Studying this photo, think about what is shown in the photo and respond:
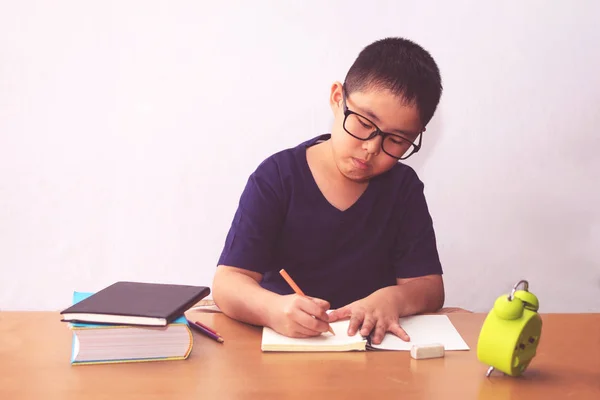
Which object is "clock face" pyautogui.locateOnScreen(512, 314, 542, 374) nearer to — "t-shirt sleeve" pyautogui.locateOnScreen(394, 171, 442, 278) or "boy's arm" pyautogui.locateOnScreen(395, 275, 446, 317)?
"boy's arm" pyautogui.locateOnScreen(395, 275, 446, 317)

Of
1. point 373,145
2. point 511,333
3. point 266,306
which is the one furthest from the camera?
point 373,145

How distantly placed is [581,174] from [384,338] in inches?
57.4

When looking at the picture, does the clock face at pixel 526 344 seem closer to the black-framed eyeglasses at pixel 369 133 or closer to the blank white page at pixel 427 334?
the blank white page at pixel 427 334

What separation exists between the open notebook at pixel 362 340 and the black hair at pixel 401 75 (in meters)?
0.43

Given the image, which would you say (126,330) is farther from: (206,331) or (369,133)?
(369,133)

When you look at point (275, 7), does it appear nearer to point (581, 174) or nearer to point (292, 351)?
point (581, 174)

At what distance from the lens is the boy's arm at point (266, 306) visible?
3.60ft

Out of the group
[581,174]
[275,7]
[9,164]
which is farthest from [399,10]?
[9,164]

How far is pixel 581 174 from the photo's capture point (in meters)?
2.33

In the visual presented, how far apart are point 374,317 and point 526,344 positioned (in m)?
0.29

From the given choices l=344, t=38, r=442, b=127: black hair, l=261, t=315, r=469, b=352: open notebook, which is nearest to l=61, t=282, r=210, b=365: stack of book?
l=261, t=315, r=469, b=352: open notebook

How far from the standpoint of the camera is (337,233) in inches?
61.0

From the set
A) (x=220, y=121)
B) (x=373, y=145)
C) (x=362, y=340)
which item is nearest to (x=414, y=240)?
(x=373, y=145)

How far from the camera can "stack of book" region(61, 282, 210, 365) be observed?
3.21 ft
